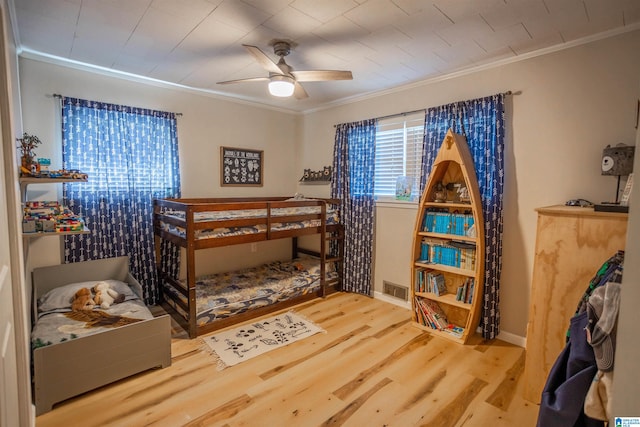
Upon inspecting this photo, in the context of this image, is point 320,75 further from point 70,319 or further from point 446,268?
point 70,319

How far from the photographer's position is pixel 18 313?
55.5 inches

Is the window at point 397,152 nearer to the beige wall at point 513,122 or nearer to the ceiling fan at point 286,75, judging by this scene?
the beige wall at point 513,122

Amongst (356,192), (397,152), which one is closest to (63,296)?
(356,192)

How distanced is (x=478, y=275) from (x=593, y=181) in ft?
3.54

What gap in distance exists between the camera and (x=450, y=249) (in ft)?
9.62

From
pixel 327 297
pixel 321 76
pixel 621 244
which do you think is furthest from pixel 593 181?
pixel 327 297

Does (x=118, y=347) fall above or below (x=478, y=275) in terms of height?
below

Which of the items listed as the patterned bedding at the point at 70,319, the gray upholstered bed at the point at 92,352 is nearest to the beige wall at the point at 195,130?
the patterned bedding at the point at 70,319

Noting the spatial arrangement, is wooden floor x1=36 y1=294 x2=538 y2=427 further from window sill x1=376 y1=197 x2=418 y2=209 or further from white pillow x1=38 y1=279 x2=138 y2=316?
window sill x1=376 y1=197 x2=418 y2=209

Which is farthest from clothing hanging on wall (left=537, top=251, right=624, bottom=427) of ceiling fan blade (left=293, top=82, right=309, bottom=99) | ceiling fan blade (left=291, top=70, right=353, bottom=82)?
ceiling fan blade (left=293, top=82, right=309, bottom=99)

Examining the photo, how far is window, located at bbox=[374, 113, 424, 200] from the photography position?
3.40 metres

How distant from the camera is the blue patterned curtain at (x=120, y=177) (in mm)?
2943

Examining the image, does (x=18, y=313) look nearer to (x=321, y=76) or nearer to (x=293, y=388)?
(x=293, y=388)

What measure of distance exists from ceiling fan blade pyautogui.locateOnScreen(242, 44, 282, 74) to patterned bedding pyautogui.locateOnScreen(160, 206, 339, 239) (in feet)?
4.69
